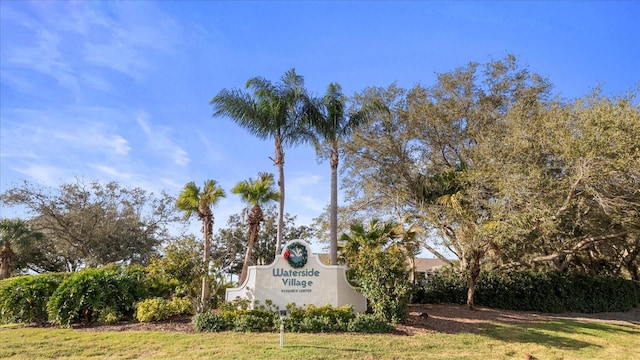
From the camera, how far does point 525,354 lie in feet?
36.9

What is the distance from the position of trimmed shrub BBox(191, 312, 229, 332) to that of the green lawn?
53 cm

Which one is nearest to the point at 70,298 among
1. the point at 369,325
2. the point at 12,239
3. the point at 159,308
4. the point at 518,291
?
the point at 159,308

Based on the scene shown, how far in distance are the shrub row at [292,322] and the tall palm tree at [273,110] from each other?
4924mm

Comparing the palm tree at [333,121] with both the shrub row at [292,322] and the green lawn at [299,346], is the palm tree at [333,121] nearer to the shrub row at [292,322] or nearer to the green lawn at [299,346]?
the shrub row at [292,322]

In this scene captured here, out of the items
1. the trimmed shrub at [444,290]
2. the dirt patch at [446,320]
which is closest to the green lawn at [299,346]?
the dirt patch at [446,320]

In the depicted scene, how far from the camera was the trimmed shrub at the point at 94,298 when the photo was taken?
529 inches

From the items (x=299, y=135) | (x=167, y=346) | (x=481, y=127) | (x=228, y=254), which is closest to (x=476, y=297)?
(x=481, y=127)

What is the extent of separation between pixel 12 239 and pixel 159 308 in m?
17.2

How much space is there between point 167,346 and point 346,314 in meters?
5.33

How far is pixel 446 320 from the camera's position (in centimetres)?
1550

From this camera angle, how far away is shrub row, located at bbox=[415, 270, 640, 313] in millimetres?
20656

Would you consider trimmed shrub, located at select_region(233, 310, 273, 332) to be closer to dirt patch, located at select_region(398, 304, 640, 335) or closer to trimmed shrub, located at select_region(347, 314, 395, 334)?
trimmed shrub, located at select_region(347, 314, 395, 334)

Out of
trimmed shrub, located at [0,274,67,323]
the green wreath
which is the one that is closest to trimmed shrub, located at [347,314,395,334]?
the green wreath

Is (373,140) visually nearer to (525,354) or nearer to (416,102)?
(416,102)
